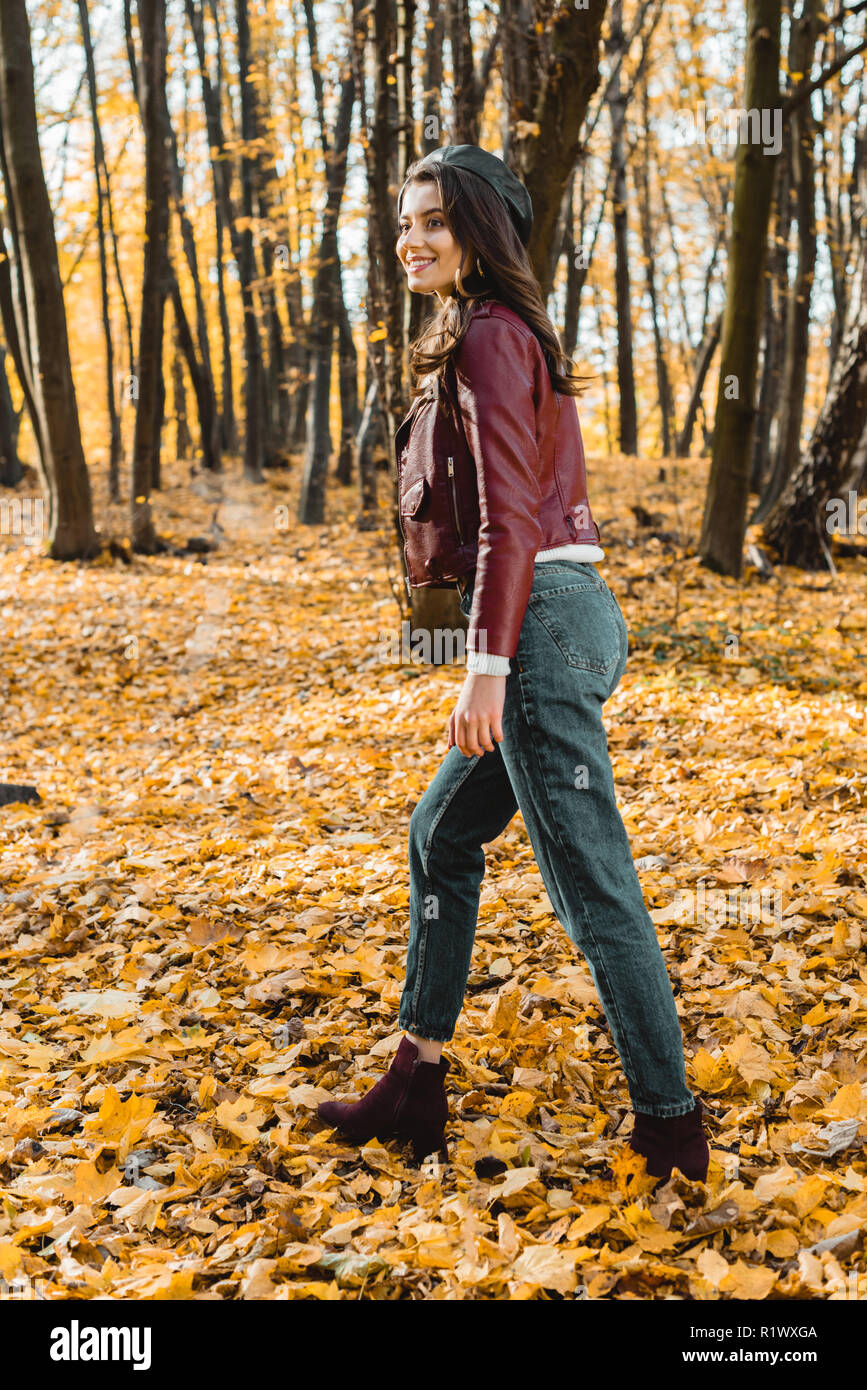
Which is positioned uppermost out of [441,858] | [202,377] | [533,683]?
[202,377]

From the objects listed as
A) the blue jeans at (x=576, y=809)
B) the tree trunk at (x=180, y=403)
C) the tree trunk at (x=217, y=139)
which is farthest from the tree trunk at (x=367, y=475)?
the tree trunk at (x=180, y=403)

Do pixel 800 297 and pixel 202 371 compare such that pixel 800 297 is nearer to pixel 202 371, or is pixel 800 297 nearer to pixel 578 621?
pixel 578 621

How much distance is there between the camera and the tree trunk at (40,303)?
967 centimetres

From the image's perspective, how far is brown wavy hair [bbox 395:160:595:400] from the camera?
2.01 meters

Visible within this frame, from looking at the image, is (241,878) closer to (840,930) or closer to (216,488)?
(840,930)

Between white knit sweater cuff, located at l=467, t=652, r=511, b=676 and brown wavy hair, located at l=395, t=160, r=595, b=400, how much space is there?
0.58 m

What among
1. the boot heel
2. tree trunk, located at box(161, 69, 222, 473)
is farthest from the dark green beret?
tree trunk, located at box(161, 69, 222, 473)

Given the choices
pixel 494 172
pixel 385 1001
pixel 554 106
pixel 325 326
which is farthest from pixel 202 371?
pixel 494 172

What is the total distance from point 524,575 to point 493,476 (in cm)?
19

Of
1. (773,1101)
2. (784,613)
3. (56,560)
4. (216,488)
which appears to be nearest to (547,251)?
(784,613)

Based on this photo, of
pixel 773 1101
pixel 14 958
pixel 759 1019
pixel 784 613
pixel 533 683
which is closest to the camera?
pixel 533 683

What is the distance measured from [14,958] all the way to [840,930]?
9.23 feet

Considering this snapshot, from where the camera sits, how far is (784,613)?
25.1 feet

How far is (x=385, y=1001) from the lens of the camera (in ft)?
10.3
